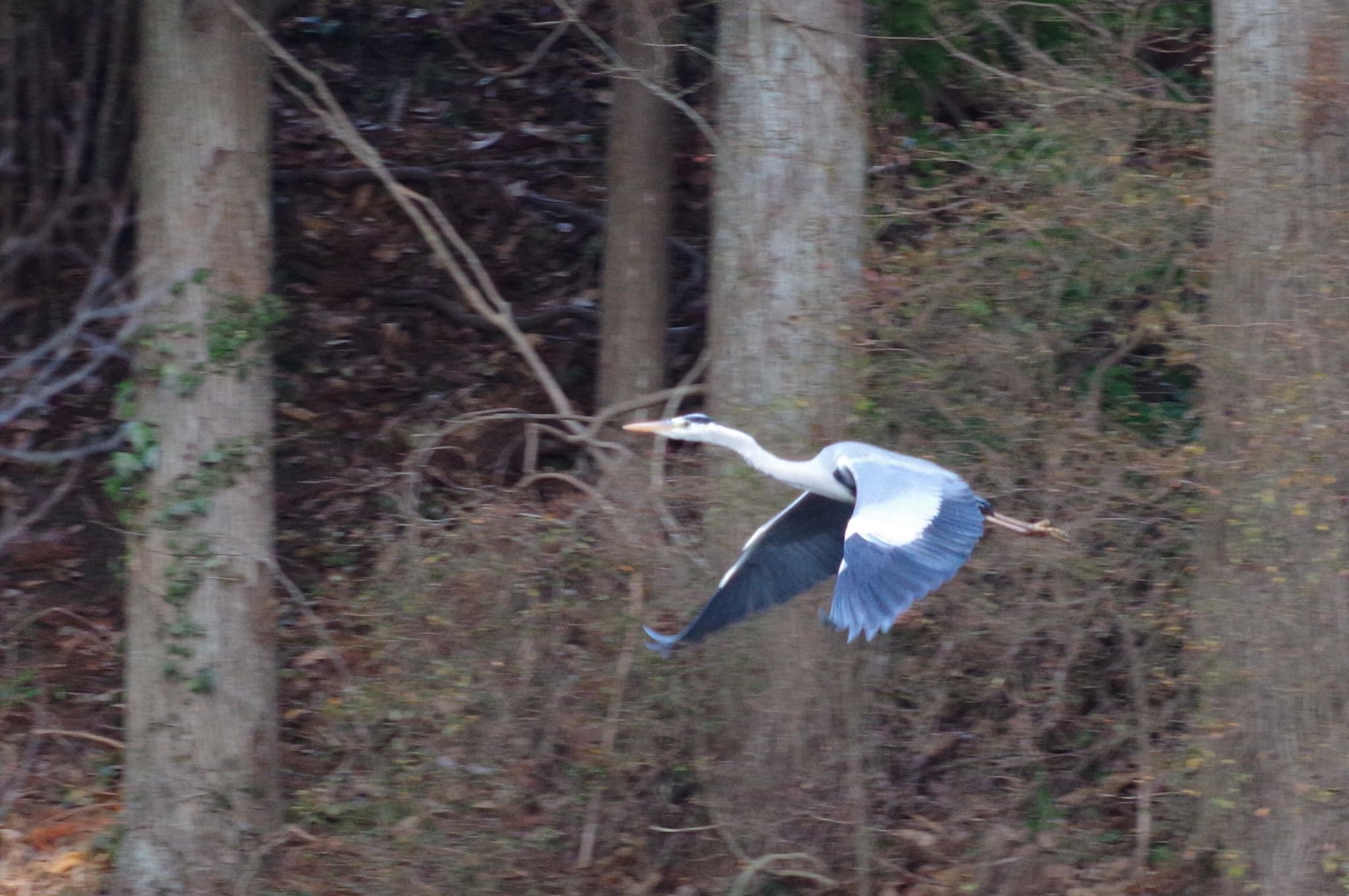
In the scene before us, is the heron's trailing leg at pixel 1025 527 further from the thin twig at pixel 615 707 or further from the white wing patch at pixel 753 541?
the thin twig at pixel 615 707

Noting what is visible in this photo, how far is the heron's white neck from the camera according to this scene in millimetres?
5934

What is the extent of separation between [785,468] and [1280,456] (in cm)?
168

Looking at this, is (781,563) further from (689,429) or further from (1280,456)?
(1280,456)

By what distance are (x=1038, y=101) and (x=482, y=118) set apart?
17.8ft

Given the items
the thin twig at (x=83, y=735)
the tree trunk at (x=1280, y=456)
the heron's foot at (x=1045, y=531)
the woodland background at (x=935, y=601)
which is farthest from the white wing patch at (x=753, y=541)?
the thin twig at (x=83, y=735)

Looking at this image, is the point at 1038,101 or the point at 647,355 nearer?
the point at 1038,101

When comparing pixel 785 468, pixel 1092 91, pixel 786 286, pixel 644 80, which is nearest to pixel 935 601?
pixel 785 468

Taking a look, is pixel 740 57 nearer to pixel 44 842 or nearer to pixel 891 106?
pixel 891 106

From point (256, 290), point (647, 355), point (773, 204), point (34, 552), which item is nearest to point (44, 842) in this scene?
point (34, 552)

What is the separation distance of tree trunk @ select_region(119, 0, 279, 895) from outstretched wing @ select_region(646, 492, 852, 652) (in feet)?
7.85

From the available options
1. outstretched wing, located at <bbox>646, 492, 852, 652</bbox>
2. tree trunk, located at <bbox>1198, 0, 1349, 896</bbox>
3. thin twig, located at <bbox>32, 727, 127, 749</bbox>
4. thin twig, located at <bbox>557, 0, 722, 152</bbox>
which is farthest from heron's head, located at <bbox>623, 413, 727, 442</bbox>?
thin twig, located at <bbox>32, 727, 127, 749</bbox>

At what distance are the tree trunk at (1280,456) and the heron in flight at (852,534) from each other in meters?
0.71

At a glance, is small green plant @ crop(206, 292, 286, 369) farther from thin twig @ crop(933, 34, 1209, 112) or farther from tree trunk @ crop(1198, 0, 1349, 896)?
tree trunk @ crop(1198, 0, 1349, 896)

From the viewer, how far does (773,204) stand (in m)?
6.76
